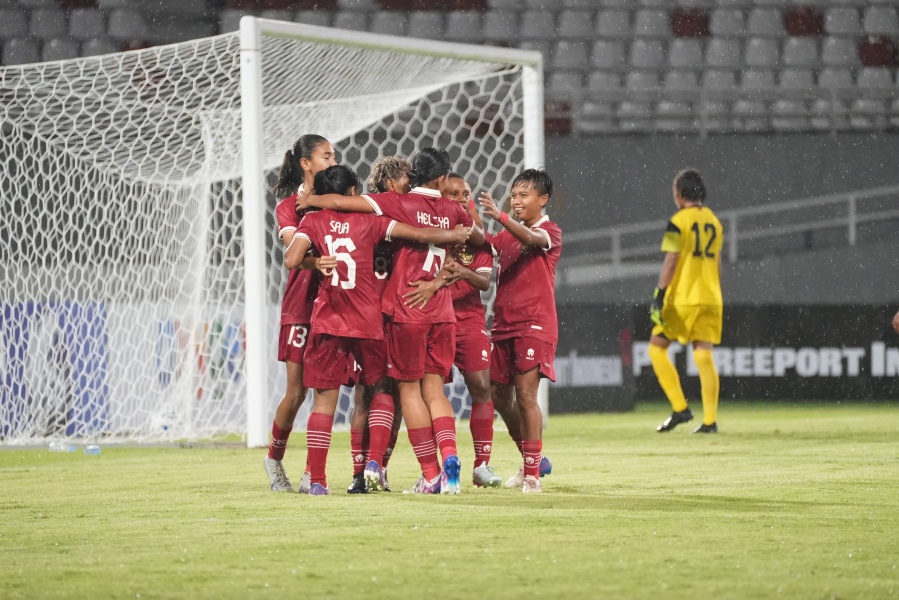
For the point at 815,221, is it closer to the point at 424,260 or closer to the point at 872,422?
the point at 872,422

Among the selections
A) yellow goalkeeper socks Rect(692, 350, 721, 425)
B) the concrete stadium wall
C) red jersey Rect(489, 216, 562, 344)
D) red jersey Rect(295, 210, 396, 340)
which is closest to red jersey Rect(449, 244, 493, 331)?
red jersey Rect(489, 216, 562, 344)

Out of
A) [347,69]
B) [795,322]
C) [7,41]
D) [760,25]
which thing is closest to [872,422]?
[795,322]

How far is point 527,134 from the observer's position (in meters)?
8.90

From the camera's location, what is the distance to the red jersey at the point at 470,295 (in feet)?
17.0

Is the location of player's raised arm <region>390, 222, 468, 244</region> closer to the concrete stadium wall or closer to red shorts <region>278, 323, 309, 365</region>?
red shorts <region>278, 323, 309, 365</region>

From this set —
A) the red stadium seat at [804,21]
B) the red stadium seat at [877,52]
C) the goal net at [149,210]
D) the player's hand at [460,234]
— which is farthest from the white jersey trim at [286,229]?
the red stadium seat at [804,21]

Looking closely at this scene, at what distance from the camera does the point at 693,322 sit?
839 centimetres

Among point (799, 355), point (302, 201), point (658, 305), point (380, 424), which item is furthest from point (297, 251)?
point (799, 355)

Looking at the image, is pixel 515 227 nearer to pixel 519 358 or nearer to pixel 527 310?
pixel 527 310

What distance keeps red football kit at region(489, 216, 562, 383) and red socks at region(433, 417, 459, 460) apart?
1.44 ft

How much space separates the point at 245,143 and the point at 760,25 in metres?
9.70

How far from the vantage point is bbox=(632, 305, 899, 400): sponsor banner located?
11.0 meters

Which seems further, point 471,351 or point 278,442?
point 471,351

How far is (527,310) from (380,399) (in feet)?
2.46
